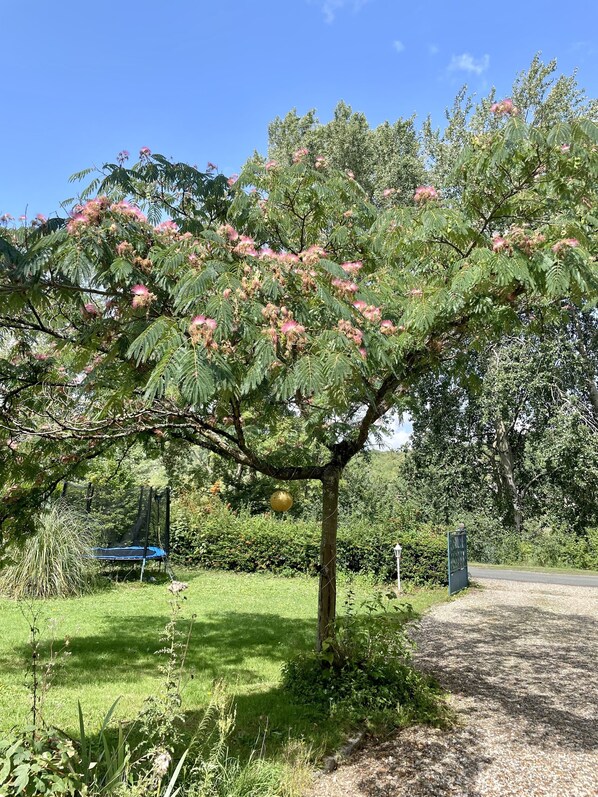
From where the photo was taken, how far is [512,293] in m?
3.48

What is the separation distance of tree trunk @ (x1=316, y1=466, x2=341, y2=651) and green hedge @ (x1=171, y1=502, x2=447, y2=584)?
735 centimetres

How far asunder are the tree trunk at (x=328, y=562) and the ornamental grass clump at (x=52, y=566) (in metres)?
5.96

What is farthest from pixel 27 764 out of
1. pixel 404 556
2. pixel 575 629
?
pixel 404 556

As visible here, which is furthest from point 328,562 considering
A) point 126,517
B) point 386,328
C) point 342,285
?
point 126,517

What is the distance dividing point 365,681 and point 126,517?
926cm

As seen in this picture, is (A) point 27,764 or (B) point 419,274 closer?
(A) point 27,764

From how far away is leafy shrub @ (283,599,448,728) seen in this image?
4.09 metres

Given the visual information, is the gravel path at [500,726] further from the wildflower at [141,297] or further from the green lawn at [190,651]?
the wildflower at [141,297]

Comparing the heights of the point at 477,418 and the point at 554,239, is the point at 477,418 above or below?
above

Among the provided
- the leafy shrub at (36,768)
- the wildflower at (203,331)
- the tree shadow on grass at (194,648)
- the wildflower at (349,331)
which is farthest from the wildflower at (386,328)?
the tree shadow on grass at (194,648)

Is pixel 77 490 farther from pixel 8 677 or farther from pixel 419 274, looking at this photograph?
pixel 419 274

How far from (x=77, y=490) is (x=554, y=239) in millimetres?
11811

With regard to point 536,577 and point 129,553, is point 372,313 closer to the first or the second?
point 129,553

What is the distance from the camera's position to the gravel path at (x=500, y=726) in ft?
10.5
